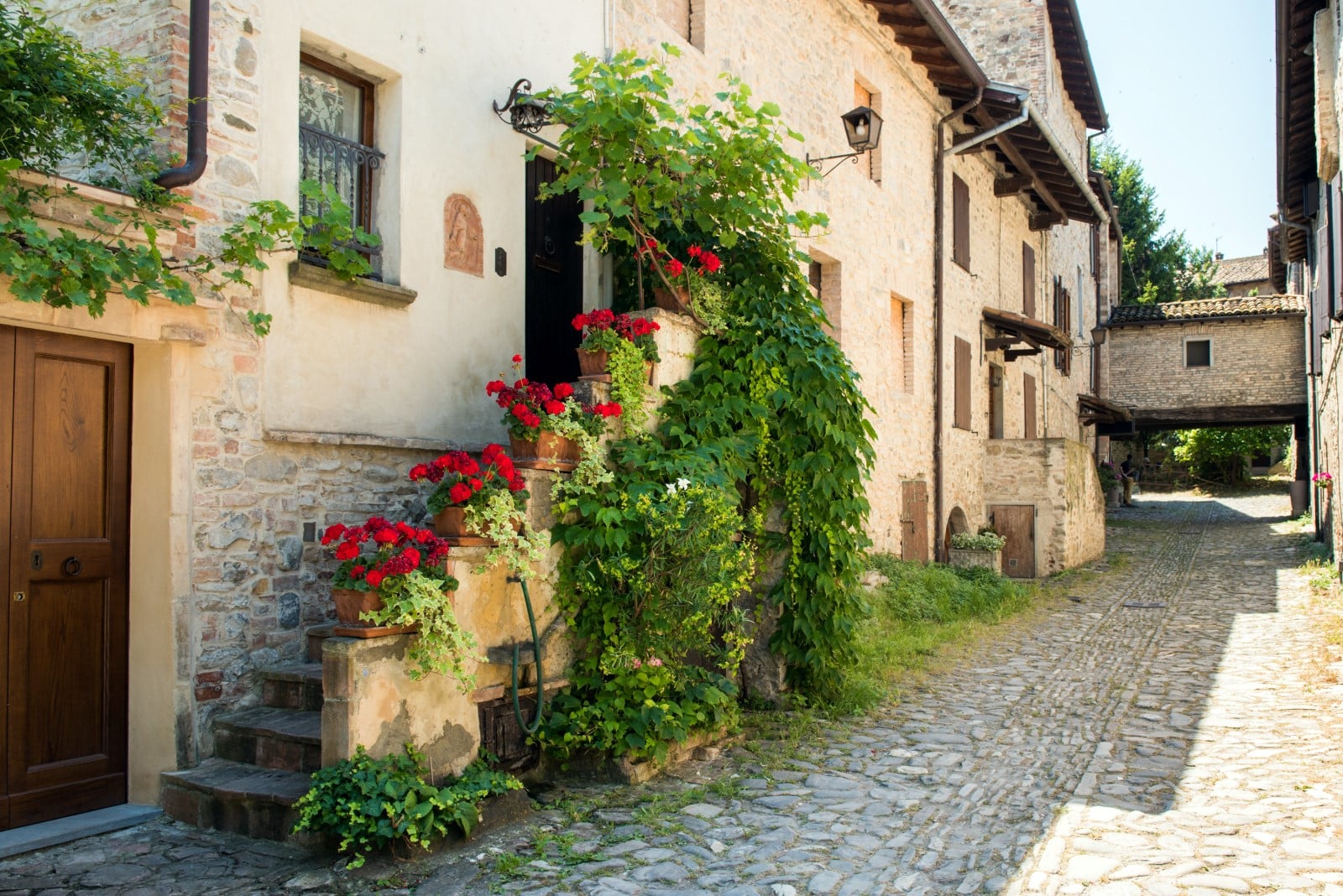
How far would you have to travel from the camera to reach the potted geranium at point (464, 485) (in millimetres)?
4383

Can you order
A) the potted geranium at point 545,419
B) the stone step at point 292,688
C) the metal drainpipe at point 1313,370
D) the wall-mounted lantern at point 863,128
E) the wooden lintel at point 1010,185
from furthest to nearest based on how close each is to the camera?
the metal drainpipe at point 1313,370, the wooden lintel at point 1010,185, the wall-mounted lantern at point 863,128, the potted geranium at point 545,419, the stone step at point 292,688

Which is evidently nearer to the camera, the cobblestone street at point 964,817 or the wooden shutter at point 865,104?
the cobblestone street at point 964,817

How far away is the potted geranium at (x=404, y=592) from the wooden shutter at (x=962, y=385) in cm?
1009

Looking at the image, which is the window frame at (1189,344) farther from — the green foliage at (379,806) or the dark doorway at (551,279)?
the green foliage at (379,806)

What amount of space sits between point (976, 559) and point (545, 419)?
28.5ft

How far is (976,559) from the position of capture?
40.0ft

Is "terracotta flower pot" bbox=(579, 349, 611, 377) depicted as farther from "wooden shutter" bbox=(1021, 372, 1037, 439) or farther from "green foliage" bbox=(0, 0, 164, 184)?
"wooden shutter" bbox=(1021, 372, 1037, 439)

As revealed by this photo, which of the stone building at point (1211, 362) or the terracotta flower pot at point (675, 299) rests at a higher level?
the stone building at point (1211, 362)

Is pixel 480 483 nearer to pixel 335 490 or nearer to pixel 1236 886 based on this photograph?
pixel 335 490

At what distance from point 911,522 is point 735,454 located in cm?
643

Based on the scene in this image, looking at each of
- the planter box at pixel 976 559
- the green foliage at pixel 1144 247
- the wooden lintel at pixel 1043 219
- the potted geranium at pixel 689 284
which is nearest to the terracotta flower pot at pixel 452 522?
the potted geranium at pixel 689 284

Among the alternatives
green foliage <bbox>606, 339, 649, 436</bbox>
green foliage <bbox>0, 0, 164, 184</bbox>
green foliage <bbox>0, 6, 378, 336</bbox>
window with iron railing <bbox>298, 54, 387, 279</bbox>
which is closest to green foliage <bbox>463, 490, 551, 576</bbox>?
green foliage <bbox>606, 339, 649, 436</bbox>

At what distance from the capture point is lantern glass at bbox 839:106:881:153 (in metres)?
8.46

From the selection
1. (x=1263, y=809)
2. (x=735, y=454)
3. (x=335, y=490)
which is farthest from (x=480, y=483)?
(x=1263, y=809)
